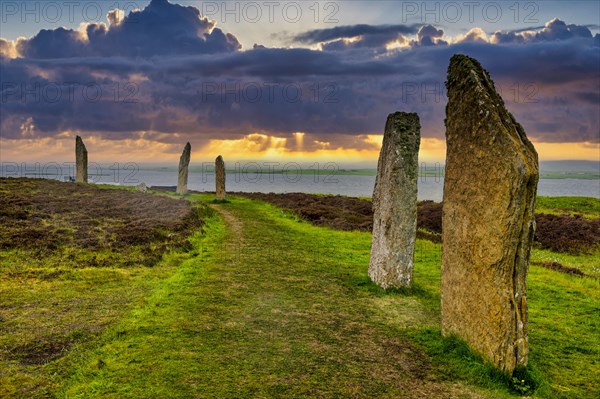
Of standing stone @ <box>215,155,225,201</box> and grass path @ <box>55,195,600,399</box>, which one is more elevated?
standing stone @ <box>215,155,225,201</box>

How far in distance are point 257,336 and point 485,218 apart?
516cm

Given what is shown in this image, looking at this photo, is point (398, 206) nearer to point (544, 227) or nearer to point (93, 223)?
point (93, 223)

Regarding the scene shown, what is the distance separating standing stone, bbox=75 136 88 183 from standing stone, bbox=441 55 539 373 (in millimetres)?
49909

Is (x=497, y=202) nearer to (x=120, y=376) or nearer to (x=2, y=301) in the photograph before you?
(x=120, y=376)

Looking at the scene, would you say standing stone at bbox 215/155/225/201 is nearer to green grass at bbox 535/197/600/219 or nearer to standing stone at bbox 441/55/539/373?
standing stone at bbox 441/55/539/373

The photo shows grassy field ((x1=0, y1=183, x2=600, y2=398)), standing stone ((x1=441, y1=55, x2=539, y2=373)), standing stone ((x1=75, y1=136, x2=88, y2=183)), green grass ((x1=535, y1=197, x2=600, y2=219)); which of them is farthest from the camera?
green grass ((x1=535, y1=197, x2=600, y2=219))

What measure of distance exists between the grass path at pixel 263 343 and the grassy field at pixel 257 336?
0.03 metres

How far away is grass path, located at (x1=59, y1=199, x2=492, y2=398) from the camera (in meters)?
7.28

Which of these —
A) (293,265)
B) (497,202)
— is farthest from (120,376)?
(293,265)

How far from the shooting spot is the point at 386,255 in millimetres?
13234

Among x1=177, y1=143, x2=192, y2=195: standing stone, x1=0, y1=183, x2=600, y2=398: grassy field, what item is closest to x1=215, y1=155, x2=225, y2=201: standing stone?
x1=177, y1=143, x2=192, y2=195: standing stone

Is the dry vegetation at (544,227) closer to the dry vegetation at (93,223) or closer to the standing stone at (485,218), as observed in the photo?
the dry vegetation at (93,223)

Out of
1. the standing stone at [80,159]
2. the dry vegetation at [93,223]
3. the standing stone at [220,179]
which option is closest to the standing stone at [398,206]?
the dry vegetation at [93,223]

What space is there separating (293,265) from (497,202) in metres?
9.94
